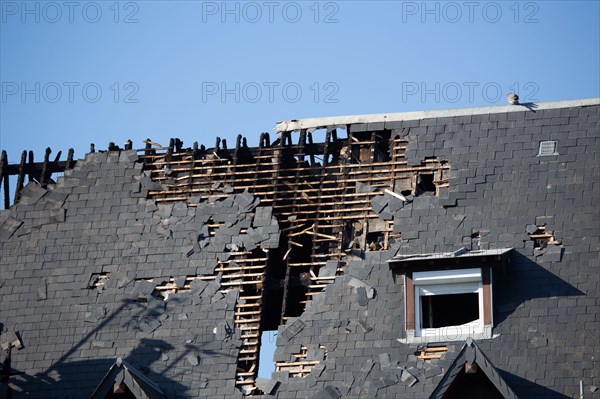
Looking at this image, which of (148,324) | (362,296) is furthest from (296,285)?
(148,324)

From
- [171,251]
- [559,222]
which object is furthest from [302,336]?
[559,222]

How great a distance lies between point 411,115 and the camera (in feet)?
131

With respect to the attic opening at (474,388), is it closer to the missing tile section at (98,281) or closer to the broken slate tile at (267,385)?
the broken slate tile at (267,385)

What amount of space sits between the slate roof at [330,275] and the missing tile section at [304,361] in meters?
0.09

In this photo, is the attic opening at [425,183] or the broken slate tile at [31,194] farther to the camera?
the broken slate tile at [31,194]

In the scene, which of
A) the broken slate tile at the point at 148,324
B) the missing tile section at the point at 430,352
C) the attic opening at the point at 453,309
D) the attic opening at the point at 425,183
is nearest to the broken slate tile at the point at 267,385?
the broken slate tile at the point at 148,324

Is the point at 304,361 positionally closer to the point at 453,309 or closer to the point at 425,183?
the point at 453,309

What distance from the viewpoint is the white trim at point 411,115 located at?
39188 millimetres

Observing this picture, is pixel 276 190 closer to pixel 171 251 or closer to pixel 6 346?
pixel 171 251

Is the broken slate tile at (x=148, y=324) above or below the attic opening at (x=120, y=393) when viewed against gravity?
above

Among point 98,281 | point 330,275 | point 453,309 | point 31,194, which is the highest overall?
point 31,194

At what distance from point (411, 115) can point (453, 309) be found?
545 centimetres

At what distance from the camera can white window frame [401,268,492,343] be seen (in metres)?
36.4

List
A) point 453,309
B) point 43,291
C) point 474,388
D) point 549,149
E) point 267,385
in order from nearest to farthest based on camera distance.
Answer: point 474,388 < point 267,385 < point 453,309 < point 549,149 < point 43,291
